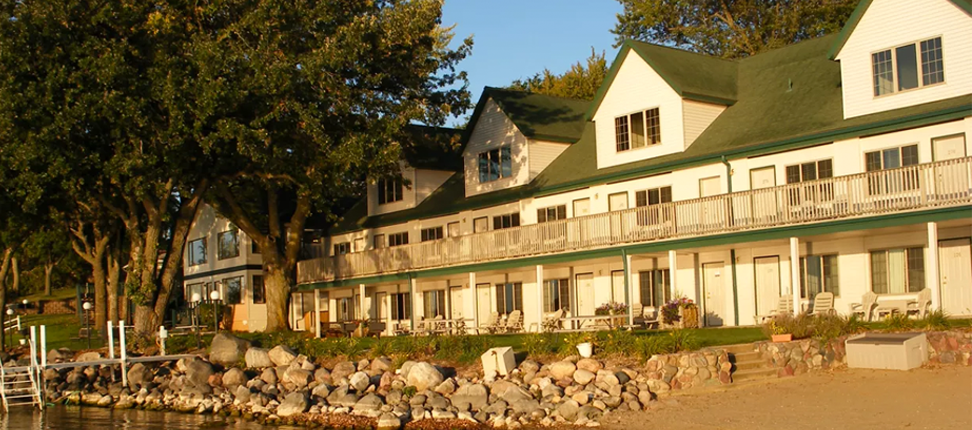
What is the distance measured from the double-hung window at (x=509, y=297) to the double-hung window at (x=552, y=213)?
3058mm

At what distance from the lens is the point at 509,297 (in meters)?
41.0

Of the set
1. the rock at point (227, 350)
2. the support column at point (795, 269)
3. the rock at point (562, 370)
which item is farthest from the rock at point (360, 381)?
the support column at point (795, 269)

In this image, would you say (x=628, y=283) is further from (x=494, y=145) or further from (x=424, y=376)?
(x=494, y=145)

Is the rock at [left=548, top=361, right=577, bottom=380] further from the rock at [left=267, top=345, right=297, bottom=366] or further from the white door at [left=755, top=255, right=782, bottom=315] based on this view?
the rock at [left=267, top=345, right=297, bottom=366]

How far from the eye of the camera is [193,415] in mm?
30422

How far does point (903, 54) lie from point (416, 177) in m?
22.6

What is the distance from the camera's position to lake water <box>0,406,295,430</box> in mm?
27688

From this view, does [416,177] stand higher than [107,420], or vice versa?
[416,177]

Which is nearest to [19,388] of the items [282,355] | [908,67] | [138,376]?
[138,376]

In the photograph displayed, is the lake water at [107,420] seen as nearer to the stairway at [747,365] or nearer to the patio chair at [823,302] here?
the stairway at [747,365]

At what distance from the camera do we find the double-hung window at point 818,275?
30.7 m

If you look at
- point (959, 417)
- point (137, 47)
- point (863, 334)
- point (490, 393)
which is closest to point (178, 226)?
point (137, 47)

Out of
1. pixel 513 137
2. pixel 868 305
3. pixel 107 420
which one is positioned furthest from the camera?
pixel 513 137

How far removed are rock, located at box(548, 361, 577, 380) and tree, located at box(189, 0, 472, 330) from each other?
13.3m
